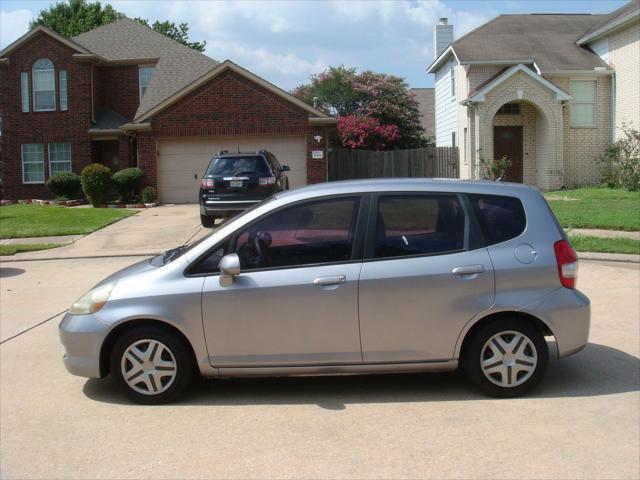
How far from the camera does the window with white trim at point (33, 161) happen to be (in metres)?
30.3

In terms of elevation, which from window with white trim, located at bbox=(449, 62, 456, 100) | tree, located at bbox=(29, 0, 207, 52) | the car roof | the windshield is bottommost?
the windshield

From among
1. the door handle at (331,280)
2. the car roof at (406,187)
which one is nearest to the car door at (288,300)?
the door handle at (331,280)

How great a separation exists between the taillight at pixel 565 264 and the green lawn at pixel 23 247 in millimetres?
12378

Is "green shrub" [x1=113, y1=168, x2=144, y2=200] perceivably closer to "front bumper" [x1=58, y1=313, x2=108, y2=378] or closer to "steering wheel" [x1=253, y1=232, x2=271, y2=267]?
"front bumper" [x1=58, y1=313, x2=108, y2=378]

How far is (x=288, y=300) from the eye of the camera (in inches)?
208

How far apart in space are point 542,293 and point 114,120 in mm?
27988

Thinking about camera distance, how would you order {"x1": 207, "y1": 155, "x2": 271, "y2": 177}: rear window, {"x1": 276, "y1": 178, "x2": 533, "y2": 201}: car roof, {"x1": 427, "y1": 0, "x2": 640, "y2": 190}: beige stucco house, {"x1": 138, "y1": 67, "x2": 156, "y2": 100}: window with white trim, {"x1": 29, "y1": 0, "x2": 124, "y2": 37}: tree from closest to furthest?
{"x1": 276, "y1": 178, "x2": 533, "y2": 201}: car roof, {"x1": 207, "y1": 155, "x2": 271, "y2": 177}: rear window, {"x1": 427, "y1": 0, "x2": 640, "y2": 190}: beige stucco house, {"x1": 138, "y1": 67, "x2": 156, "y2": 100}: window with white trim, {"x1": 29, "y1": 0, "x2": 124, "y2": 37}: tree

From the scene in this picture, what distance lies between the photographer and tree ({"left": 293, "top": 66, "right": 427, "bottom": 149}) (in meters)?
35.9

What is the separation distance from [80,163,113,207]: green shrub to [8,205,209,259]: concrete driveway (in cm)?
338

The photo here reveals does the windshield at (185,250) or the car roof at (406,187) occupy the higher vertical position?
the car roof at (406,187)

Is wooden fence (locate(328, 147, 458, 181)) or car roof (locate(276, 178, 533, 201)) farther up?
wooden fence (locate(328, 147, 458, 181))

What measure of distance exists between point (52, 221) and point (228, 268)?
16154 millimetres

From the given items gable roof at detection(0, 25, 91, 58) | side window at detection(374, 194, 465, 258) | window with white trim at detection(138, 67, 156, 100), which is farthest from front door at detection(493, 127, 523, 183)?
side window at detection(374, 194, 465, 258)

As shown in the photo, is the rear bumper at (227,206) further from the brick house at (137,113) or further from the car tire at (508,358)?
the car tire at (508,358)
